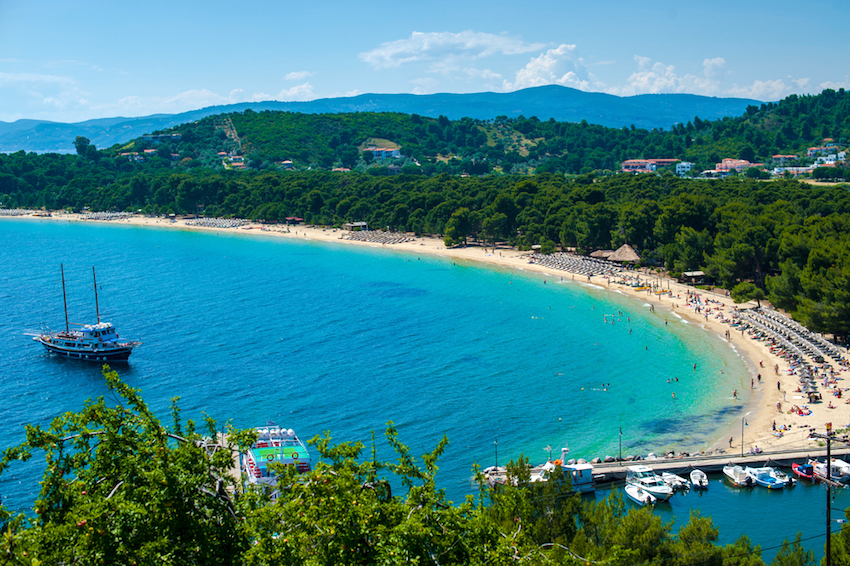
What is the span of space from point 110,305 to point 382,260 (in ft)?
132

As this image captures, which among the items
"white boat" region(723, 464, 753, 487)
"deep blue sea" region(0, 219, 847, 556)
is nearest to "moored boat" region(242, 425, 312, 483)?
"deep blue sea" region(0, 219, 847, 556)

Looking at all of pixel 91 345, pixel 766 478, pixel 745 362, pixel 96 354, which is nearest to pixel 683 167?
pixel 745 362

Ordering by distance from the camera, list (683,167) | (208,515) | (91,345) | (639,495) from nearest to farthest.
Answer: (208,515), (639,495), (91,345), (683,167)

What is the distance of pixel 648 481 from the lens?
3306 cm

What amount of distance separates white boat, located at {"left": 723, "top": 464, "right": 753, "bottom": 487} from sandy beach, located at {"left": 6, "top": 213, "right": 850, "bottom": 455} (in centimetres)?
282

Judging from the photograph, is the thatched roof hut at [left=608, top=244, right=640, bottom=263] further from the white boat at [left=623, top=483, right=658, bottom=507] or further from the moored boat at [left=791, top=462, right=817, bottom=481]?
the white boat at [left=623, top=483, right=658, bottom=507]

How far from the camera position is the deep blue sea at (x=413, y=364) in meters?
39.1

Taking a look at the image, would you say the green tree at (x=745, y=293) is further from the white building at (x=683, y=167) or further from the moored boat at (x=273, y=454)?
the white building at (x=683, y=167)

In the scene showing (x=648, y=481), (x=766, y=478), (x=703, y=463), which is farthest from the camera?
(x=703, y=463)

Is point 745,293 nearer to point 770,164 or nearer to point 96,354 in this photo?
point 96,354

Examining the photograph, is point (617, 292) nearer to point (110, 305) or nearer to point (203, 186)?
point (110, 305)

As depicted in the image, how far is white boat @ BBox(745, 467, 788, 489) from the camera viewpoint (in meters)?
33.3

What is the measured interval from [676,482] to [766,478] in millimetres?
4537

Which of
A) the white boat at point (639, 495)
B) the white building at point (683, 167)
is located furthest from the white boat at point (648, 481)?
the white building at point (683, 167)
